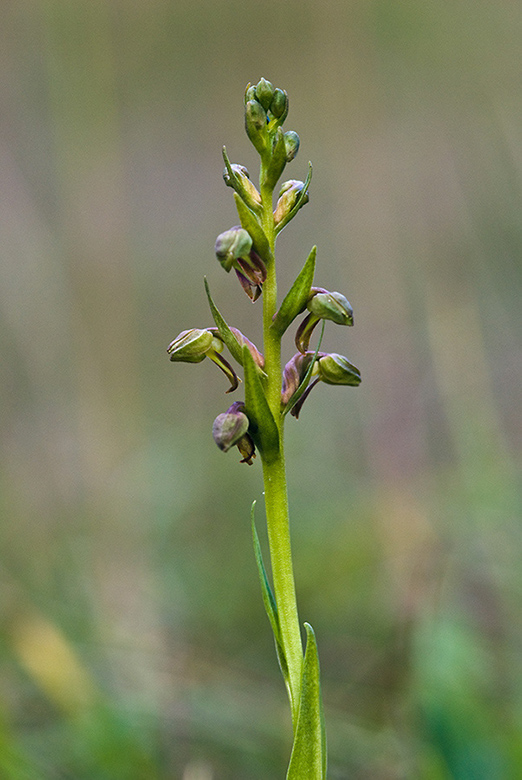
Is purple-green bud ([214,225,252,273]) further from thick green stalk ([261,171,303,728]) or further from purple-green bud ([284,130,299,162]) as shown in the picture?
purple-green bud ([284,130,299,162])

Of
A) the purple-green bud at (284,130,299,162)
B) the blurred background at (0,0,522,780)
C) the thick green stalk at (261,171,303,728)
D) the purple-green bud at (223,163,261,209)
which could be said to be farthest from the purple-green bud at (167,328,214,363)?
the blurred background at (0,0,522,780)

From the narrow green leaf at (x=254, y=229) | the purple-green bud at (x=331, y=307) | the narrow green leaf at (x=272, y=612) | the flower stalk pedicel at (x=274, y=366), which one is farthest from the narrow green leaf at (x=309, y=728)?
the narrow green leaf at (x=254, y=229)

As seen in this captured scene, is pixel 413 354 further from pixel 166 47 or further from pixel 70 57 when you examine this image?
pixel 166 47

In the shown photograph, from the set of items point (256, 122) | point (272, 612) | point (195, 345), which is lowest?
point (272, 612)

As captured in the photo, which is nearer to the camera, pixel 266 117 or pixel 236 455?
pixel 266 117

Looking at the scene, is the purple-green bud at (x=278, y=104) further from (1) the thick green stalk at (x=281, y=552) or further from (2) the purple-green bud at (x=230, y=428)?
(2) the purple-green bud at (x=230, y=428)

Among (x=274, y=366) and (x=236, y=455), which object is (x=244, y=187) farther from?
(x=236, y=455)

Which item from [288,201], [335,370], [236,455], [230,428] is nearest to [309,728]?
[230,428]
